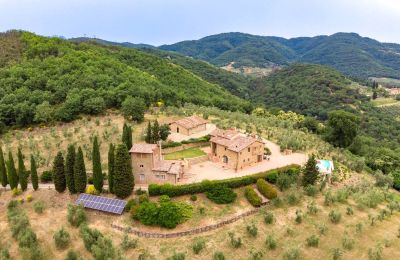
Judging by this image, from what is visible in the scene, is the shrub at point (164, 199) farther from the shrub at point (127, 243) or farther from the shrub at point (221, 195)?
the shrub at point (127, 243)

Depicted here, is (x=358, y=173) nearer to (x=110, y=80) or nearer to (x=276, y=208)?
(x=276, y=208)

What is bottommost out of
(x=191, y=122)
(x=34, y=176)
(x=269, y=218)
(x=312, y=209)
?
(x=269, y=218)

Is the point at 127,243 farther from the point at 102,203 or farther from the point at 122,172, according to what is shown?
the point at 122,172

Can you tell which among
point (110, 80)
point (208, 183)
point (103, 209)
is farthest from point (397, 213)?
point (110, 80)

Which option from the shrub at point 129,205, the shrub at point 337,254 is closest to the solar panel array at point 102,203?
the shrub at point 129,205

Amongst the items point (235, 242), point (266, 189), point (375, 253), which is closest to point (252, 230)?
point (235, 242)

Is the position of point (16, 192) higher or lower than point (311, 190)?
lower

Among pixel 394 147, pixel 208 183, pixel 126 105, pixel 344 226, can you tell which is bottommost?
pixel 394 147
